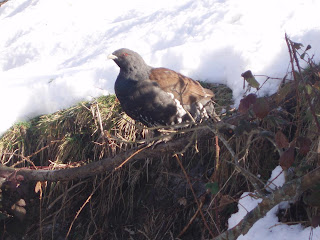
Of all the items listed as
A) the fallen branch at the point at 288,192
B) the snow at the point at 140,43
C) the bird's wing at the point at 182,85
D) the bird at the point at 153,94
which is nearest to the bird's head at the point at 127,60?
the bird at the point at 153,94

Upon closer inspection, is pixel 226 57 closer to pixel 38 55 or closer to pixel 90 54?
pixel 90 54

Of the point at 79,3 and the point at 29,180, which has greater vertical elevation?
the point at 79,3

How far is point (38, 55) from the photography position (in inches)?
234

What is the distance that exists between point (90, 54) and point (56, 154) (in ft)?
5.97

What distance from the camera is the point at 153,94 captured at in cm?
355

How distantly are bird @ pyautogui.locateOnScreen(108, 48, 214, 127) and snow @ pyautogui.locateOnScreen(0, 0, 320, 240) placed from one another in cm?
40

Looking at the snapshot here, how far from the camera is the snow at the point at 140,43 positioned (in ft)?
13.2

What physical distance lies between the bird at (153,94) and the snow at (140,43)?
40cm

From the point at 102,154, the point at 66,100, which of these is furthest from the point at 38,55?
the point at 102,154

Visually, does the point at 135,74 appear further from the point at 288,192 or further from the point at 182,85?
the point at 288,192

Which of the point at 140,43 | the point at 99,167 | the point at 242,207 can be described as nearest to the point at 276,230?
the point at 242,207

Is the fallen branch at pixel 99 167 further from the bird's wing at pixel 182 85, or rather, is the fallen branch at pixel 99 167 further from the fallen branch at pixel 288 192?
the fallen branch at pixel 288 192

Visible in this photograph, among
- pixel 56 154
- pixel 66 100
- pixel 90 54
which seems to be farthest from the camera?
pixel 90 54

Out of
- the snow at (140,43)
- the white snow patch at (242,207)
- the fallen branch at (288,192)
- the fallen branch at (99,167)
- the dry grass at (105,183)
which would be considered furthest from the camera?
the snow at (140,43)
